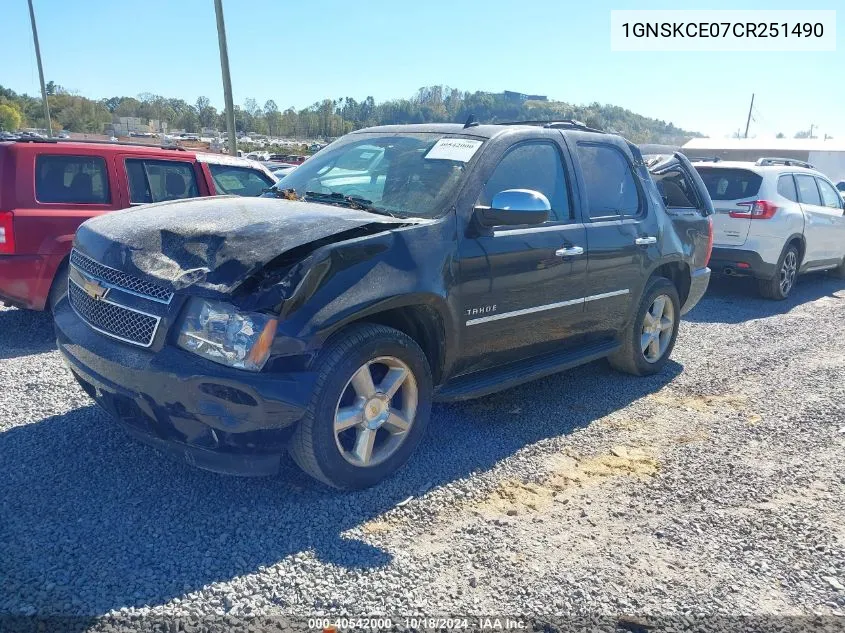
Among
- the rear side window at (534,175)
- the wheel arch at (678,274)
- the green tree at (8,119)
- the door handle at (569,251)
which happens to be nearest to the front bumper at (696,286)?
the wheel arch at (678,274)

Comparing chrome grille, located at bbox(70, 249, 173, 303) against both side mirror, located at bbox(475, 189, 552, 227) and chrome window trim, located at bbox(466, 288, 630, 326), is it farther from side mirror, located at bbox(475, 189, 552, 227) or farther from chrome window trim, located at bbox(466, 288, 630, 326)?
side mirror, located at bbox(475, 189, 552, 227)

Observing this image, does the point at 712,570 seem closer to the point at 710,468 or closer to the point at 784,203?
the point at 710,468

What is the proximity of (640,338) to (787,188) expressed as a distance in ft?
18.0

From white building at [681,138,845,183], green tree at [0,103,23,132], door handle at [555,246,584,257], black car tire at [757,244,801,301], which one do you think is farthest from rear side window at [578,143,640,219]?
green tree at [0,103,23,132]

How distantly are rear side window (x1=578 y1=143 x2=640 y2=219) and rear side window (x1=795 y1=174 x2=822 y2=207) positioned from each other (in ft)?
19.1

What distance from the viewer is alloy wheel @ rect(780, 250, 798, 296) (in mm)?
9383

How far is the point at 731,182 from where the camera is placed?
9.23m

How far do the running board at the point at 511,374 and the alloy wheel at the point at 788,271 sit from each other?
5.58m

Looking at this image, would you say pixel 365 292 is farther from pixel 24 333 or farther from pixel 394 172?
pixel 24 333

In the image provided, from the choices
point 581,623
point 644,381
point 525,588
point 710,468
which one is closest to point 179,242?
point 525,588

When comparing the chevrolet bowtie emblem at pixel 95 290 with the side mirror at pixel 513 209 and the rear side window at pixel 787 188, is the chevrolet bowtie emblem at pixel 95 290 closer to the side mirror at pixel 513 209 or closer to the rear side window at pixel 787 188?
the side mirror at pixel 513 209

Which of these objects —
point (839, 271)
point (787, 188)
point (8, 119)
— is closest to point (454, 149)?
point (787, 188)

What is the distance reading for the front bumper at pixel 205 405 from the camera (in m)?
2.98

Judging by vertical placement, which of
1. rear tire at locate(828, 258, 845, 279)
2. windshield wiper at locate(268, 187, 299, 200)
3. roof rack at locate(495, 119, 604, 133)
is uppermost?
roof rack at locate(495, 119, 604, 133)
